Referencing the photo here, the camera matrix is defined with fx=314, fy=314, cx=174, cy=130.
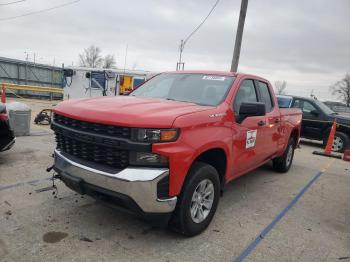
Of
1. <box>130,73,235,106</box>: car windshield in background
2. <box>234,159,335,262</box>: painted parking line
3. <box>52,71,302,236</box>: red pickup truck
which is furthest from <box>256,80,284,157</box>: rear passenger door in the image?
<box>130,73,235,106</box>: car windshield in background

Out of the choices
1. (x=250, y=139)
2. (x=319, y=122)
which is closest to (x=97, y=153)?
(x=250, y=139)

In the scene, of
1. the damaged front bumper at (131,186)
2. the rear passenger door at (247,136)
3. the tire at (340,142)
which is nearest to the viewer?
the damaged front bumper at (131,186)

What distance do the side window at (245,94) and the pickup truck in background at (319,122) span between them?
657cm

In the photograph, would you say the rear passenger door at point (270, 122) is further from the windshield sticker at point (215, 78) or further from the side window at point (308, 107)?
the side window at point (308, 107)

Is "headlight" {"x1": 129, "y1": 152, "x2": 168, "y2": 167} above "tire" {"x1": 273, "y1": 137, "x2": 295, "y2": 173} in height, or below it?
above

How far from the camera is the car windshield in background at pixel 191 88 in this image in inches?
160

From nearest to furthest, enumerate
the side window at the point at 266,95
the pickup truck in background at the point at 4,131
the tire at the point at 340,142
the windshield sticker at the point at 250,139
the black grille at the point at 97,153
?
the black grille at the point at 97,153
the windshield sticker at the point at 250,139
the side window at the point at 266,95
the pickup truck in background at the point at 4,131
the tire at the point at 340,142

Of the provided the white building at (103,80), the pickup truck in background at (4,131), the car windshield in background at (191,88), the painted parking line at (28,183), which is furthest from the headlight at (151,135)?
the white building at (103,80)

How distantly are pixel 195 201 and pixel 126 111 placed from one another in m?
1.24

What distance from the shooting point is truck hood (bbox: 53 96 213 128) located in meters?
2.90

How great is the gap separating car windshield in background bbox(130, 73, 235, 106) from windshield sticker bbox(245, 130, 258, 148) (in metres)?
0.72

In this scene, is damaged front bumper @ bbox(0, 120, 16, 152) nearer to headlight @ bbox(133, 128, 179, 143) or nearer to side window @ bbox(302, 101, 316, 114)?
headlight @ bbox(133, 128, 179, 143)

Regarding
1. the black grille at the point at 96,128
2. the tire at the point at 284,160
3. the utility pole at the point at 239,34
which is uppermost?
the utility pole at the point at 239,34

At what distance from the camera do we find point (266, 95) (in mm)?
5387
